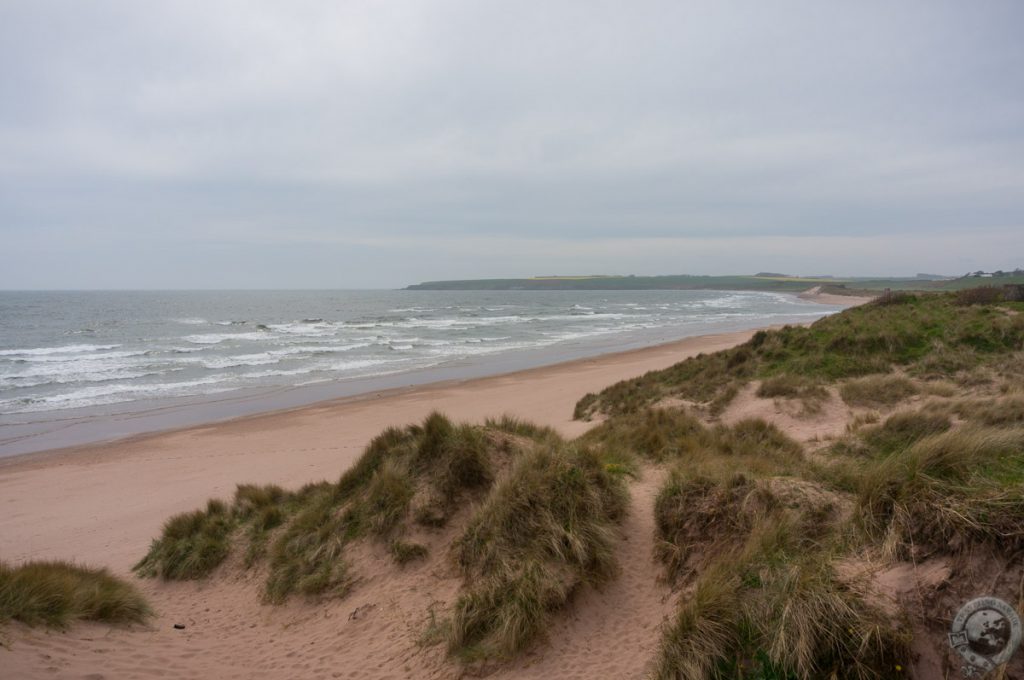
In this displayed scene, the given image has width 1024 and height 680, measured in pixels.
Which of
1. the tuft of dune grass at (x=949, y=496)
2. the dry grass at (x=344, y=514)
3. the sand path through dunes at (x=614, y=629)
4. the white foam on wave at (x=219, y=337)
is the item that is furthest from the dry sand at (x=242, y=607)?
the white foam on wave at (x=219, y=337)

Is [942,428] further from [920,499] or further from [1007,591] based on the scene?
[1007,591]

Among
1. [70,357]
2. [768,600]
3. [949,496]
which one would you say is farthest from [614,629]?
[70,357]

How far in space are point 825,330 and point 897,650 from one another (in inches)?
591

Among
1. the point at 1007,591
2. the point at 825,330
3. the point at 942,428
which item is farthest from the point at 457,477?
the point at 825,330

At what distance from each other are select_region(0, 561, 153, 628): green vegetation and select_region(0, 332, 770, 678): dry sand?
0.19m

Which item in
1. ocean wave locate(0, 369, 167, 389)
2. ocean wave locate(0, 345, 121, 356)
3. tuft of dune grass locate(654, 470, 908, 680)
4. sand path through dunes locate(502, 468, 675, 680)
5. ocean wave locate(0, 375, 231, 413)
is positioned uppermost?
ocean wave locate(0, 345, 121, 356)

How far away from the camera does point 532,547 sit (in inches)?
213

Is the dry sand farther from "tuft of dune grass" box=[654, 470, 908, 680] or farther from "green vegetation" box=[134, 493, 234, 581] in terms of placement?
"tuft of dune grass" box=[654, 470, 908, 680]

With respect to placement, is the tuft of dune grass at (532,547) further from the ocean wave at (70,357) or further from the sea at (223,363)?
the ocean wave at (70,357)

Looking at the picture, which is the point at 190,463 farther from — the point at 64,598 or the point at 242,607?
the point at 64,598

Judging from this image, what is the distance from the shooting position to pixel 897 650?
10.4 feet

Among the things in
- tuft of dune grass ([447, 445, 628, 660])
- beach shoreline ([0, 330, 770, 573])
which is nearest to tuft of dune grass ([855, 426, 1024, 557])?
tuft of dune grass ([447, 445, 628, 660])

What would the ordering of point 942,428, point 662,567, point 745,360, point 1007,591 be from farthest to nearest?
point 745,360 < point 942,428 < point 662,567 < point 1007,591

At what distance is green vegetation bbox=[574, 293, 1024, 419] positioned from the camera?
11992mm
